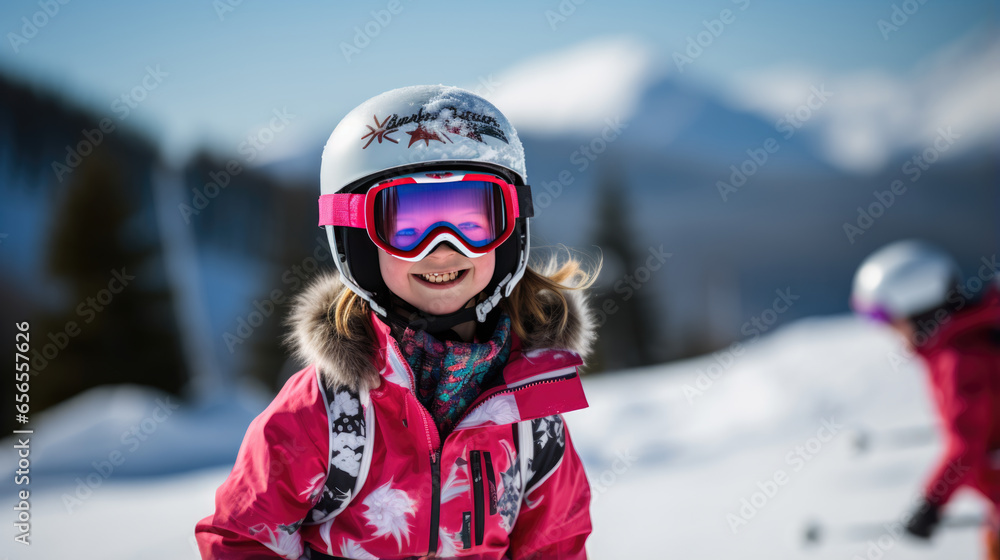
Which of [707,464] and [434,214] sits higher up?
[434,214]

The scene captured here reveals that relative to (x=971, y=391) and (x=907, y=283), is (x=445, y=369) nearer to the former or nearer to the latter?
(x=971, y=391)

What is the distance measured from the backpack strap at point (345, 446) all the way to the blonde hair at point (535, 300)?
25 centimetres

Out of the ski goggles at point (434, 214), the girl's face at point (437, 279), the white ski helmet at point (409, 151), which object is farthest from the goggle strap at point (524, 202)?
the girl's face at point (437, 279)

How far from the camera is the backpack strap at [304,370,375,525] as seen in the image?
1554mm

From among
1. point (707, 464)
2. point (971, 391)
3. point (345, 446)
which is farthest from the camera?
point (707, 464)

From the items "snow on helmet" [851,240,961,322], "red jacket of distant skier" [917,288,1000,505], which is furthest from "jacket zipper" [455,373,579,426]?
"snow on helmet" [851,240,961,322]

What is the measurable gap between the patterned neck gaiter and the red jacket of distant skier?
305 cm

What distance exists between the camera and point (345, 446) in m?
1.56

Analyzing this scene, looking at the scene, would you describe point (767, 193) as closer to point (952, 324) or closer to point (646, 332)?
point (646, 332)

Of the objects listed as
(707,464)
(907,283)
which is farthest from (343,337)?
(707,464)

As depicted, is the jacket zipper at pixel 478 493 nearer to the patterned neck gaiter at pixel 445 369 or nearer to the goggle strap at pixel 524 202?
the patterned neck gaiter at pixel 445 369

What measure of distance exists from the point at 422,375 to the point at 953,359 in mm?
3219

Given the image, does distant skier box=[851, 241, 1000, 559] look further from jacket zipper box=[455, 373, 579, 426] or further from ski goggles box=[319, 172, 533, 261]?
ski goggles box=[319, 172, 533, 261]

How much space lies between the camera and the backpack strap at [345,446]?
1.55 m
